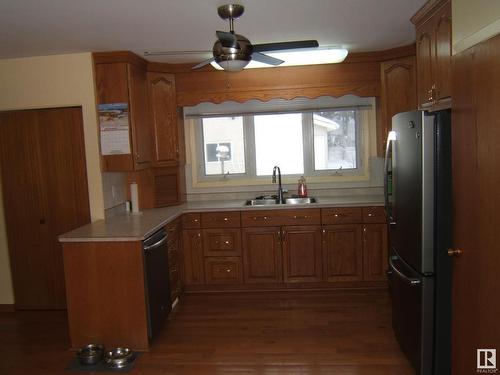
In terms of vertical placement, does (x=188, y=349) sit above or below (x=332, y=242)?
below

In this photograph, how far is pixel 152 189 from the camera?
449 cm

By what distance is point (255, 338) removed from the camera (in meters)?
3.40

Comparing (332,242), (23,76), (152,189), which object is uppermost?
(23,76)

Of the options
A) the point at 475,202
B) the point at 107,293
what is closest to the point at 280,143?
the point at 107,293

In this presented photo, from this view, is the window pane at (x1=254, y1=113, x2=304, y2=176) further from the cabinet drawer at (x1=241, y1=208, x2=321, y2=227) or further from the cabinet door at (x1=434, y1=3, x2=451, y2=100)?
the cabinet door at (x1=434, y1=3, x2=451, y2=100)

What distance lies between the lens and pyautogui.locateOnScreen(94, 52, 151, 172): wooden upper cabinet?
152 inches

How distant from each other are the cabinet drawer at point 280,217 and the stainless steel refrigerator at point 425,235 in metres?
1.53

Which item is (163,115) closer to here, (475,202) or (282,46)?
(282,46)

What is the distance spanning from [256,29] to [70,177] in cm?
211

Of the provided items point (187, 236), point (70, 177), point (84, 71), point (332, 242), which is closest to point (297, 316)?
point (332, 242)

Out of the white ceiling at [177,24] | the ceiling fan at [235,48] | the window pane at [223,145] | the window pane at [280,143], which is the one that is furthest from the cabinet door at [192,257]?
the ceiling fan at [235,48]

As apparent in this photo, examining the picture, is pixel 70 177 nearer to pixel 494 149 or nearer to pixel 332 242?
pixel 332 242

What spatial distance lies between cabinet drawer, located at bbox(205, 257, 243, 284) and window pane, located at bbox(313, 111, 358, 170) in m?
1.42

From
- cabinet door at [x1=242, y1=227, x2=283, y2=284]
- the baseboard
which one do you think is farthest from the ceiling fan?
the baseboard
